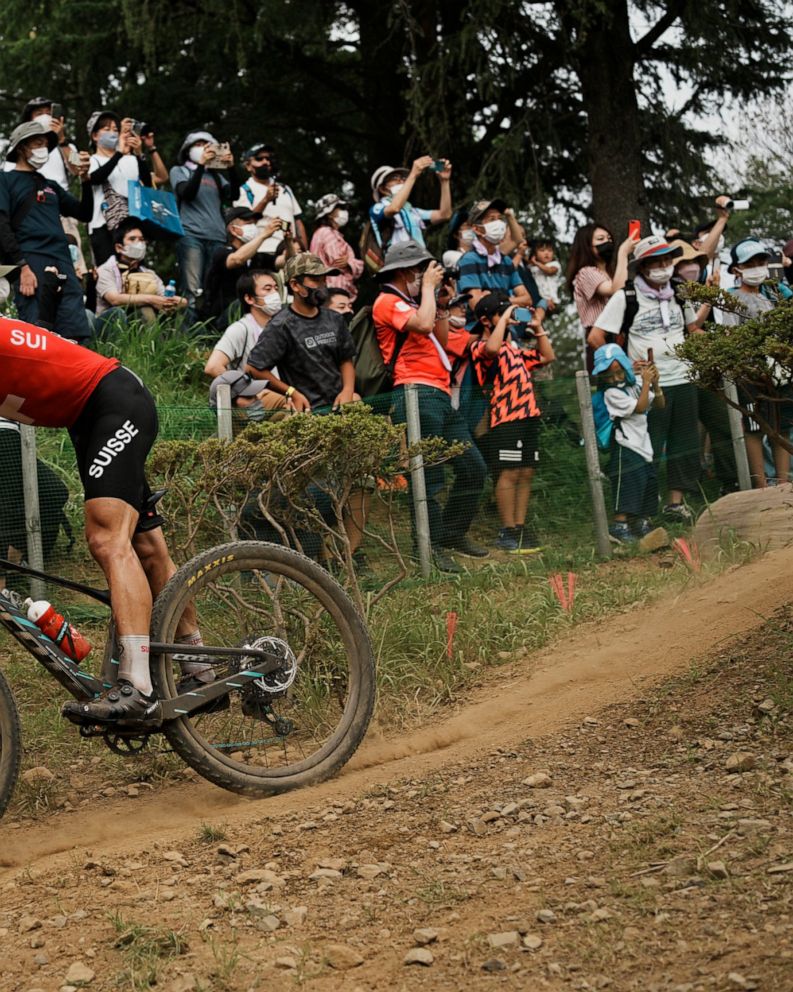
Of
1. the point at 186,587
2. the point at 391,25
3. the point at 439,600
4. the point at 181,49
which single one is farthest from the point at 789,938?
the point at 181,49

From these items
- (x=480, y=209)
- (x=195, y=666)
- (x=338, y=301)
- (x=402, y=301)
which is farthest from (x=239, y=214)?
(x=195, y=666)

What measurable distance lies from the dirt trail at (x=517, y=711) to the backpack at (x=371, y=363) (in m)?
2.63

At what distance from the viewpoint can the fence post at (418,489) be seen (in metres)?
8.79

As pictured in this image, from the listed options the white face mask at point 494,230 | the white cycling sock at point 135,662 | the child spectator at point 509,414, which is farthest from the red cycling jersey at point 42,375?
the white face mask at point 494,230

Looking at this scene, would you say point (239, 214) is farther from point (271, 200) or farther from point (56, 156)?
point (56, 156)

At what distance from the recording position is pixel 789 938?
3.54m

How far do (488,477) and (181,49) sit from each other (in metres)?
8.84

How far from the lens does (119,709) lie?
5.23 metres

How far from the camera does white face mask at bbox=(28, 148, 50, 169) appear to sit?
999 cm

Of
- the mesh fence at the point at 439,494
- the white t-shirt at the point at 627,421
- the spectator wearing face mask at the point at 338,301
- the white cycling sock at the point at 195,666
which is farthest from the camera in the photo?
the spectator wearing face mask at the point at 338,301

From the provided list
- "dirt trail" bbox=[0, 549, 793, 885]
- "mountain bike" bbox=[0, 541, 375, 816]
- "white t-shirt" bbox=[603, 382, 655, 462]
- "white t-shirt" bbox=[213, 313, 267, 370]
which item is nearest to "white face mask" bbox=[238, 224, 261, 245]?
"white t-shirt" bbox=[213, 313, 267, 370]

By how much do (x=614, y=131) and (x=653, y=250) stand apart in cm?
412

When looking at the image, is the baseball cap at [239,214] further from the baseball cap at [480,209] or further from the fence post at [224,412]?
the fence post at [224,412]

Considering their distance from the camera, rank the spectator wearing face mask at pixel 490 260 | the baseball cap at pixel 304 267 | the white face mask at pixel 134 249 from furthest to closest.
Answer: the white face mask at pixel 134 249
the spectator wearing face mask at pixel 490 260
the baseball cap at pixel 304 267
